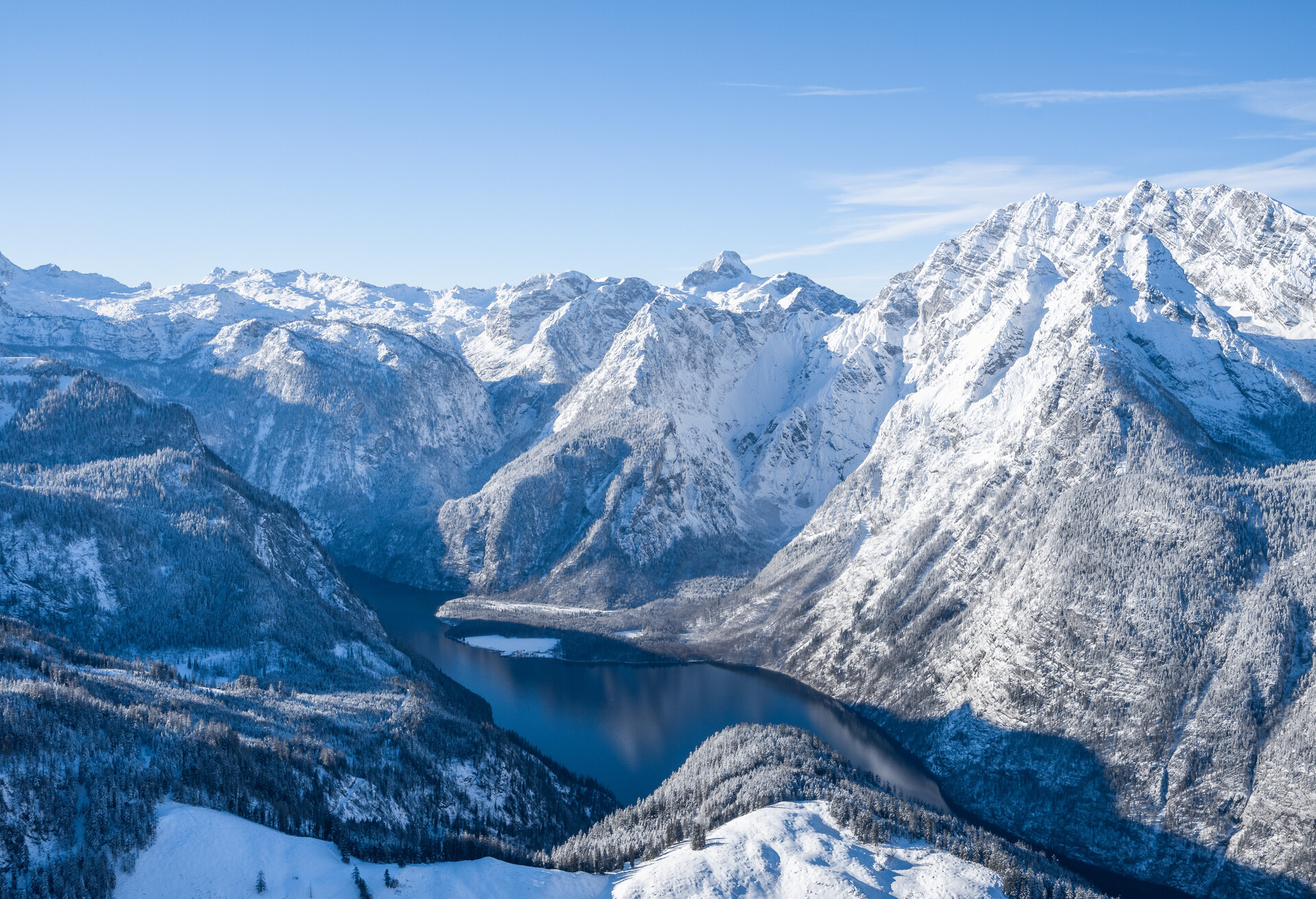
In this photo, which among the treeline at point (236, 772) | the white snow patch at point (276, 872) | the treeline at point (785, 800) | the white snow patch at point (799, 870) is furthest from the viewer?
the treeline at point (785, 800)

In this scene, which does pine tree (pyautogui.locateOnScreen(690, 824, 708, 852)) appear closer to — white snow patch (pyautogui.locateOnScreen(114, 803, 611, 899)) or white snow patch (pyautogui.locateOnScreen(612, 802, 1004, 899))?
white snow patch (pyautogui.locateOnScreen(612, 802, 1004, 899))

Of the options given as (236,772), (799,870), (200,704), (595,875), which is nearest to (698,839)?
(799,870)

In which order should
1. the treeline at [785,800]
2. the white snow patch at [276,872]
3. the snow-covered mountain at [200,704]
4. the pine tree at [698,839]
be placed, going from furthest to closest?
the treeline at [785,800]
the pine tree at [698,839]
the snow-covered mountain at [200,704]
the white snow patch at [276,872]

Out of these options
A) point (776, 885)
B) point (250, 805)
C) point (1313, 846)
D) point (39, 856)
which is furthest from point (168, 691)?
point (1313, 846)

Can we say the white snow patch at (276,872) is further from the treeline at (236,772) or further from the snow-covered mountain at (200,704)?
the snow-covered mountain at (200,704)

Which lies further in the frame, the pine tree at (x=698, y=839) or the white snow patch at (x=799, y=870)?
the pine tree at (x=698, y=839)

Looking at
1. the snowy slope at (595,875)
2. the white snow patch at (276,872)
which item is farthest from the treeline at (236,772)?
the snowy slope at (595,875)

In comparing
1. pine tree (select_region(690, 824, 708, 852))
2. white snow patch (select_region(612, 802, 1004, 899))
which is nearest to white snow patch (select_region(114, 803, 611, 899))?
white snow patch (select_region(612, 802, 1004, 899))
